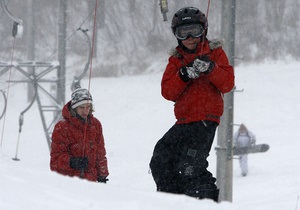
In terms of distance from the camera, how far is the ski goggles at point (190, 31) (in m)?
5.00

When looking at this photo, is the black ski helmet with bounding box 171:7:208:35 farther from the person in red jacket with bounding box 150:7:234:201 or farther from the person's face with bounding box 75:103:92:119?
the person's face with bounding box 75:103:92:119

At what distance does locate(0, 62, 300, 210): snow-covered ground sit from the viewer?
3717 millimetres

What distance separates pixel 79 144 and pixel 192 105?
60.2 inches

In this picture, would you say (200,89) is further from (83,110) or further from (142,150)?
(142,150)

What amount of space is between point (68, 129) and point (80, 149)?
0.62 ft

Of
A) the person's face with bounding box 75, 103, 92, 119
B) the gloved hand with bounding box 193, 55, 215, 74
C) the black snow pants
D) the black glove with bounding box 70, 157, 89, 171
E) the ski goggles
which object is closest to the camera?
the gloved hand with bounding box 193, 55, 215, 74

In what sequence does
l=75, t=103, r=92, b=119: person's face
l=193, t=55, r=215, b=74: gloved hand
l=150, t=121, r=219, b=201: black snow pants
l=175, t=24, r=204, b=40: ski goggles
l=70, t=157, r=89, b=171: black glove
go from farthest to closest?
l=75, t=103, r=92, b=119: person's face
l=70, t=157, r=89, b=171: black glove
l=175, t=24, r=204, b=40: ski goggles
l=150, t=121, r=219, b=201: black snow pants
l=193, t=55, r=215, b=74: gloved hand

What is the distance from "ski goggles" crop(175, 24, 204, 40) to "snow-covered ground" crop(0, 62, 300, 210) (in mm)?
1065

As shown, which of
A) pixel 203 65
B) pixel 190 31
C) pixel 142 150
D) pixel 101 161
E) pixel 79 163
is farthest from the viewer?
pixel 142 150

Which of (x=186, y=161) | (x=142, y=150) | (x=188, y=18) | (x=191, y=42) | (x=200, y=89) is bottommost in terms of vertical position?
(x=142, y=150)

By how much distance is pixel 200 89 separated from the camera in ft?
16.3

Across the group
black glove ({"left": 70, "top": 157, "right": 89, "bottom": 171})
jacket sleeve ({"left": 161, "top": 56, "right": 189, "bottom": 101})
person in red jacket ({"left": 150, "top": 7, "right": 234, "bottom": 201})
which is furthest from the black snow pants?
black glove ({"left": 70, "top": 157, "right": 89, "bottom": 171})

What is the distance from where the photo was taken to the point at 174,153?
198 inches

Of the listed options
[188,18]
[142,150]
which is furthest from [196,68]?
[142,150]
